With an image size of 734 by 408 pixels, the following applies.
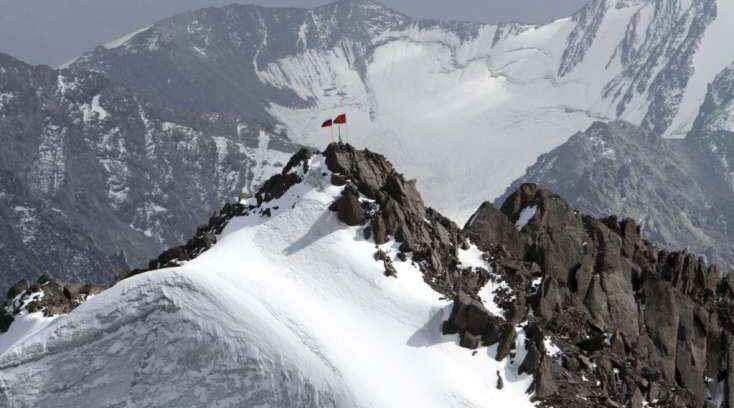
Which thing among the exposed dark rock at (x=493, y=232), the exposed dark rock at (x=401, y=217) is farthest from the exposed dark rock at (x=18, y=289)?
the exposed dark rock at (x=493, y=232)

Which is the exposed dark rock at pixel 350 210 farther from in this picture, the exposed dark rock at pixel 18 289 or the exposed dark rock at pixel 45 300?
the exposed dark rock at pixel 18 289

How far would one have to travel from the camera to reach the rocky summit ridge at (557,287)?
94.6m

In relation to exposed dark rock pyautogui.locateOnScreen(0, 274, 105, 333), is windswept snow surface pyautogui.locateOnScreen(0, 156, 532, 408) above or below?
above

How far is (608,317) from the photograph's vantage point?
109 metres

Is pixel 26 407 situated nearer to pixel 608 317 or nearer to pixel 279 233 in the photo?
pixel 279 233

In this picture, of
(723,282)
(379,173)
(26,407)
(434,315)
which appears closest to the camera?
(26,407)

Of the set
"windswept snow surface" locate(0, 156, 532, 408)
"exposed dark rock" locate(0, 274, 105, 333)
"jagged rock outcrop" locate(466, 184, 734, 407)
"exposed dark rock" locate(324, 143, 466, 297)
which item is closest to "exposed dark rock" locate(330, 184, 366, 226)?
"exposed dark rock" locate(324, 143, 466, 297)

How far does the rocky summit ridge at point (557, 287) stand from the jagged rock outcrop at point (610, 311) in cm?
13

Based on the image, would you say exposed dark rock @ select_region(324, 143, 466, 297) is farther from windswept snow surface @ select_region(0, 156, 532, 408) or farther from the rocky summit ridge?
windswept snow surface @ select_region(0, 156, 532, 408)

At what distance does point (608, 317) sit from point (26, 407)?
5713 cm

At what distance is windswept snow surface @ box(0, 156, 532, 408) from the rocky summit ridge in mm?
3740

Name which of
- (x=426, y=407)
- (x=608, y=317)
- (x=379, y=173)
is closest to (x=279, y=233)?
(x=379, y=173)

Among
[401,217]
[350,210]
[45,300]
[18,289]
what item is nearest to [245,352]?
[350,210]

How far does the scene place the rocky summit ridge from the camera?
9456 centimetres
